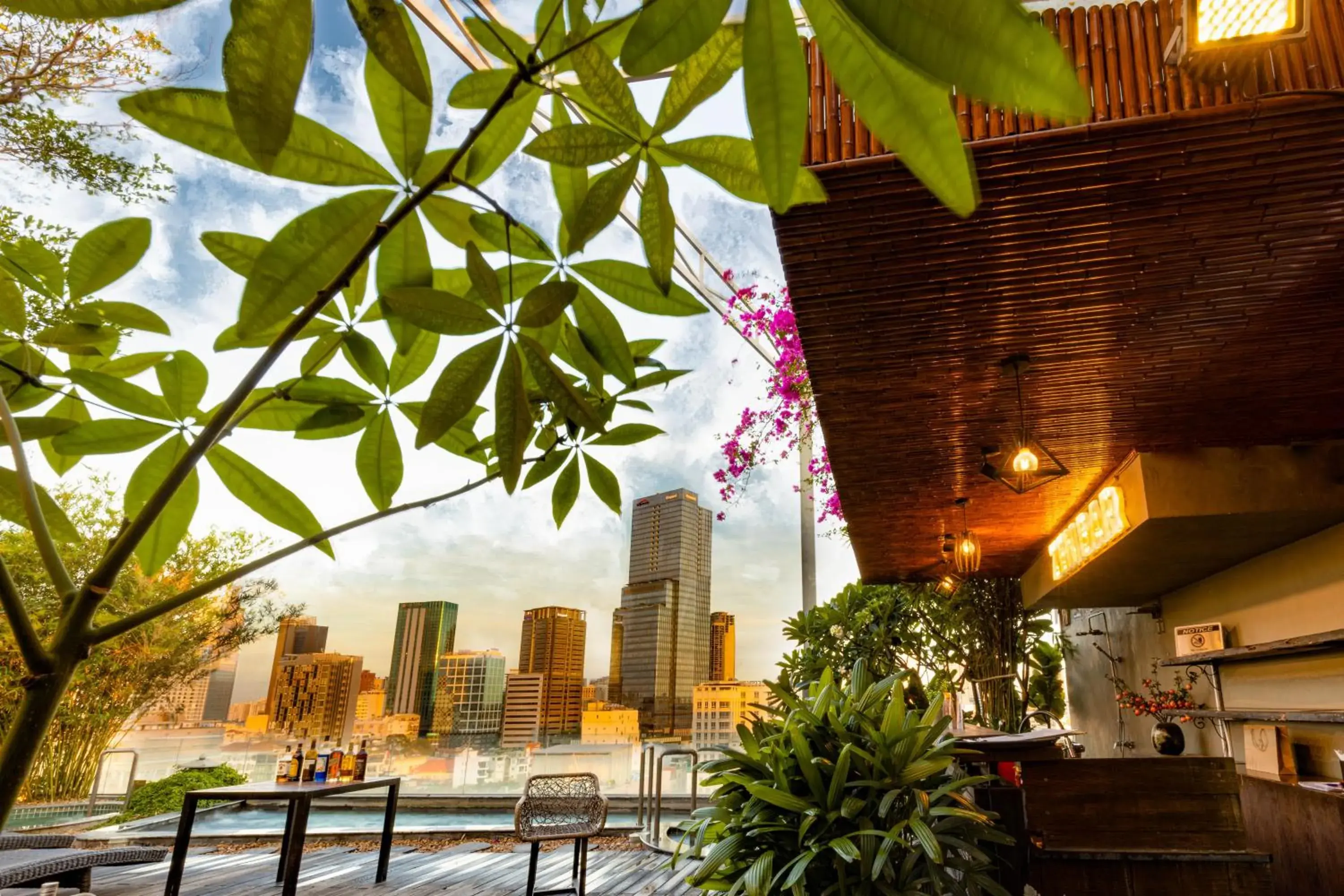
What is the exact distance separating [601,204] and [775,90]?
137 millimetres

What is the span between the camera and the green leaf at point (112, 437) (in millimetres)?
479

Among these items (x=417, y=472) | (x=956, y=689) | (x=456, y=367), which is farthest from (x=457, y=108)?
(x=956, y=689)

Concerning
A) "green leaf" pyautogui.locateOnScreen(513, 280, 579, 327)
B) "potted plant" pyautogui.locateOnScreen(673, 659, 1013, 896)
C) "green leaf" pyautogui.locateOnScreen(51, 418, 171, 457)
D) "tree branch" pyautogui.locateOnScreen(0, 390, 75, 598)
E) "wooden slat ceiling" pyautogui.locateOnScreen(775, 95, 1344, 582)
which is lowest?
"potted plant" pyautogui.locateOnScreen(673, 659, 1013, 896)

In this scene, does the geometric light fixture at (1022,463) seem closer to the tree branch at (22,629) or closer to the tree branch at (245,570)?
the tree branch at (245,570)

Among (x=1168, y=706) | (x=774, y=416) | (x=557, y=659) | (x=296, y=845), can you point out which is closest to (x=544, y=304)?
(x=296, y=845)

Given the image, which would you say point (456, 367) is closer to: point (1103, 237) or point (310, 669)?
point (1103, 237)

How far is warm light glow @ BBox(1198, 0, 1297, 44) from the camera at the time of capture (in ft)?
5.89

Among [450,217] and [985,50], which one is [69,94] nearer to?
[450,217]

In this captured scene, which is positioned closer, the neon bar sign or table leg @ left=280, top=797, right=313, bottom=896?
table leg @ left=280, top=797, right=313, bottom=896

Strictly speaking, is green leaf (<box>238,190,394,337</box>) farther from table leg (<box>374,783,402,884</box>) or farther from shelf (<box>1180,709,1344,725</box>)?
table leg (<box>374,783,402,884</box>)

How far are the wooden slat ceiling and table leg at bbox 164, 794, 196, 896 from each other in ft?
14.3

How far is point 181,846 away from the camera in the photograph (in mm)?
4316

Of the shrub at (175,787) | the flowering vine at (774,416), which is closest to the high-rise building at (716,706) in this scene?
the flowering vine at (774,416)

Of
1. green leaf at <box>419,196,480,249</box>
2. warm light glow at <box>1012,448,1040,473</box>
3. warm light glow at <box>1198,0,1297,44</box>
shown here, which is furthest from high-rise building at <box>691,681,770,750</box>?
green leaf at <box>419,196,480,249</box>
